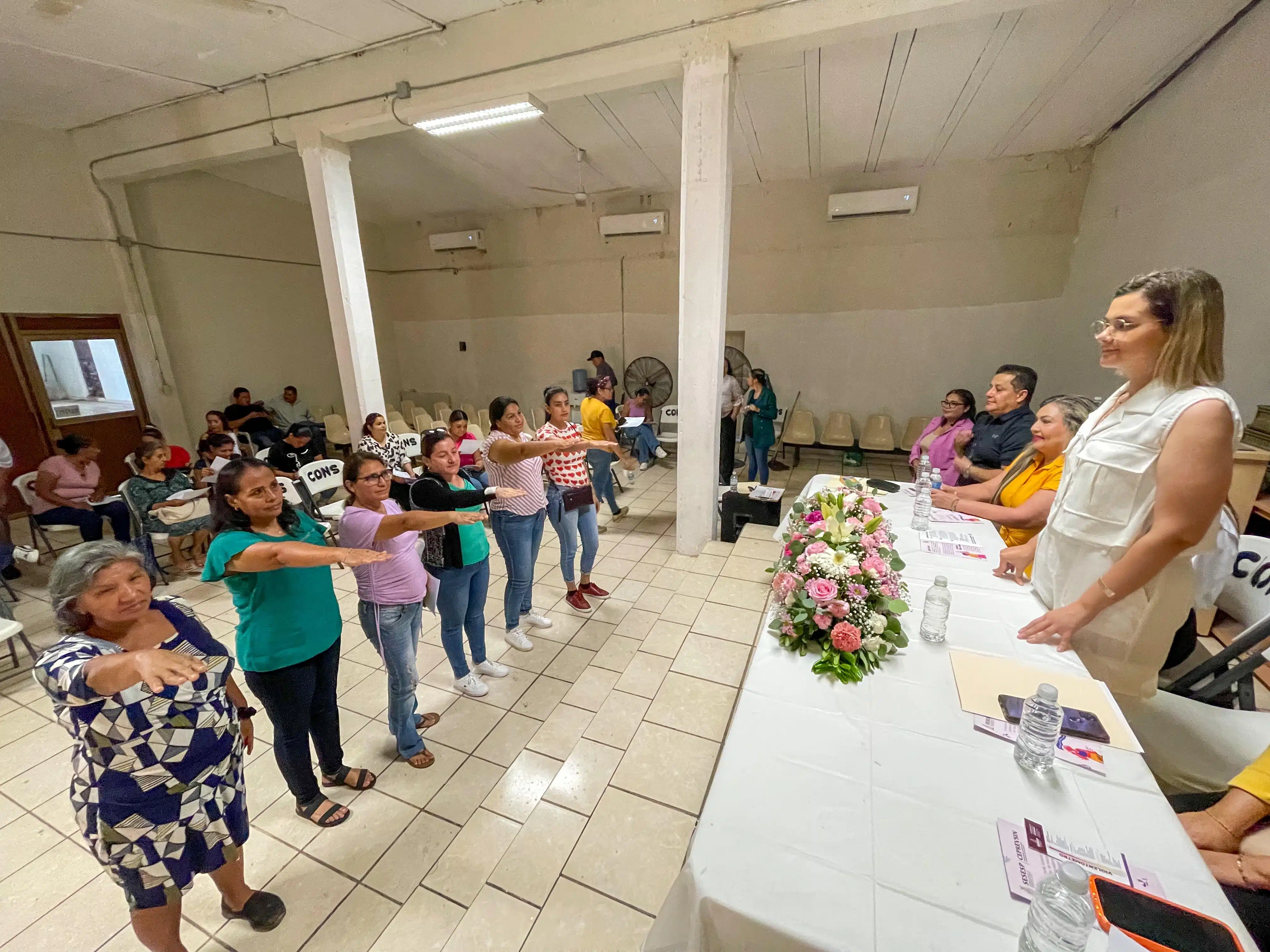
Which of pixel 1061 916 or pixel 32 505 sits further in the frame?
pixel 32 505

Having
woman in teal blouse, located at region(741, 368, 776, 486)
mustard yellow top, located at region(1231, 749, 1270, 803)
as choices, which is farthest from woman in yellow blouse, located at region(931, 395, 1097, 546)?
woman in teal blouse, located at region(741, 368, 776, 486)

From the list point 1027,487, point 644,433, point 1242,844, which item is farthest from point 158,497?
point 1242,844

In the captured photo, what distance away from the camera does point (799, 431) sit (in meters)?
6.81

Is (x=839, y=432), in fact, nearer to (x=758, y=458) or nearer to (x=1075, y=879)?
(x=758, y=458)

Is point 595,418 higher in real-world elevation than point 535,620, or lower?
higher

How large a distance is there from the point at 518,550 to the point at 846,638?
186 centimetres

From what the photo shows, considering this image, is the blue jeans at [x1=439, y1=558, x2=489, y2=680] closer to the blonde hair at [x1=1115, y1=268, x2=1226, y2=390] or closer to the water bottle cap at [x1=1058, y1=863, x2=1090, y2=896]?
the water bottle cap at [x1=1058, y1=863, x2=1090, y2=896]

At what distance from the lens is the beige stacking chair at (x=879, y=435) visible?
6480 millimetres

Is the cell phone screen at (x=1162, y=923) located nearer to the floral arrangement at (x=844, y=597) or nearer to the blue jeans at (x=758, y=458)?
the floral arrangement at (x=844, y=597)

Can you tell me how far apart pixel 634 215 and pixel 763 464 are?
13.0 ft

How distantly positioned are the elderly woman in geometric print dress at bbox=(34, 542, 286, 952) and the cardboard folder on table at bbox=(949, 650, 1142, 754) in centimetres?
191

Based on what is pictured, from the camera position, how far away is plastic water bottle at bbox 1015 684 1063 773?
43.6 inches

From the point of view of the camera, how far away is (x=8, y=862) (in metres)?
1.83

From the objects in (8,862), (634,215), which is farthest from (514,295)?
(8,862)
